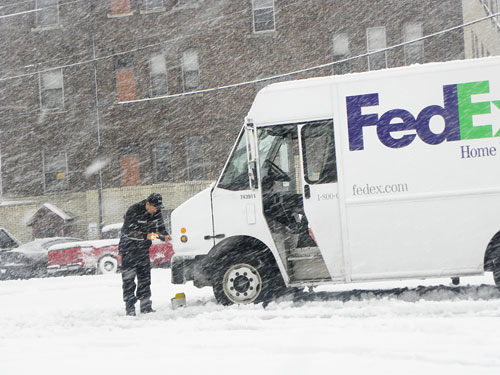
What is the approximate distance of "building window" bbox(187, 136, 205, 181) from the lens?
29391mm

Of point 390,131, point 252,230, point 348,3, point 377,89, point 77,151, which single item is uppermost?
point 348,3

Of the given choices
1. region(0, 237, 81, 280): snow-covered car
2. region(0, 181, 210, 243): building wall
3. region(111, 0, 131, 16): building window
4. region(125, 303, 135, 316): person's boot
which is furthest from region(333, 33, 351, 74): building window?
region(125, 303, 135, 316): person's boot

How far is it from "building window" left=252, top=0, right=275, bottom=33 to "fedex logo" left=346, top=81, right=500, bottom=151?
21.1 metres

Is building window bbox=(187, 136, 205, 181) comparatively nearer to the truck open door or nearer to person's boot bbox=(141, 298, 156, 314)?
person's boot bbox=(141, 298, 156, 314)

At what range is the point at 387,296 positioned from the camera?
9.17m

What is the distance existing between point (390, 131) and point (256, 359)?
12.9 ft

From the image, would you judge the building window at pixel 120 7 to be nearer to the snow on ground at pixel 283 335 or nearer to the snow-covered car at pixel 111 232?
the snow-covered car at pixel 111 232

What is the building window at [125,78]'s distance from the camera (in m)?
30.1

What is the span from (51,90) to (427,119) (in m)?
25.5

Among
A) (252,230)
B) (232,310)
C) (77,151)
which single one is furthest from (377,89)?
(77,151)

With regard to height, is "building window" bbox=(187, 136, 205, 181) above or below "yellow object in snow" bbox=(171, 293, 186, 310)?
above

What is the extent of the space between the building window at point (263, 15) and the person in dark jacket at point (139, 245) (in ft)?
69.4

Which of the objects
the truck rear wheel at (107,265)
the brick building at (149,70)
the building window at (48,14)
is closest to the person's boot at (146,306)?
the truck rear wheel at (107,265)

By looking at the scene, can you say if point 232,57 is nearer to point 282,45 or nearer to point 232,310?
point 282,45
